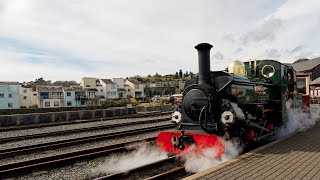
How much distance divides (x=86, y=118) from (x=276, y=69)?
18116 mm

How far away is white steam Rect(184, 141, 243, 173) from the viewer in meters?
6.98

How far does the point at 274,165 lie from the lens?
6371 millimetres

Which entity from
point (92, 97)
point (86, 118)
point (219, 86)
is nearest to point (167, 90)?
point (92, 97)

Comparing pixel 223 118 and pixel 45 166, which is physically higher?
pixel 223 118

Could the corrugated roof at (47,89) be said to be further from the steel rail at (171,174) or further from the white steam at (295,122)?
the steel rail at (171,174)

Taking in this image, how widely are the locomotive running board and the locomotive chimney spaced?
5.63 ft

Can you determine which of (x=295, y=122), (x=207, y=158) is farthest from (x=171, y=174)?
(x=295, y=122)

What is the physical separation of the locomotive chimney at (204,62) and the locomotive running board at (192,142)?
5.63ft

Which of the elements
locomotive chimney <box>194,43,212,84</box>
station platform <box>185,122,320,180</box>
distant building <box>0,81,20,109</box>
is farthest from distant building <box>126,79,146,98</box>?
locomotive chimney <box>194,43,212,84</box>

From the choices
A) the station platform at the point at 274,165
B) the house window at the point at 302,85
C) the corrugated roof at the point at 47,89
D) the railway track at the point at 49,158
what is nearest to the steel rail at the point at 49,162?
the railway track at the point at 49,158

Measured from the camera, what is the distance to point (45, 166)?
7.50 meters

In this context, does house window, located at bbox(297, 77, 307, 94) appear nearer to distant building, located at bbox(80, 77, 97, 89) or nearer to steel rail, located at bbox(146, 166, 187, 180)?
steel rail, located at bbox(146, 166, 187, 180)

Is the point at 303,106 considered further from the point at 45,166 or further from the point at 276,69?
the point at 45,166

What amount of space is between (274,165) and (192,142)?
2159mm
